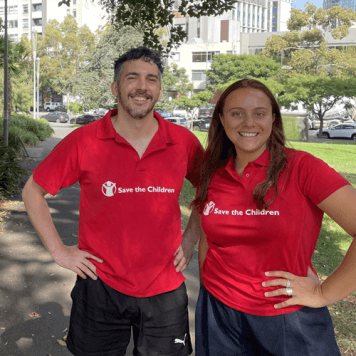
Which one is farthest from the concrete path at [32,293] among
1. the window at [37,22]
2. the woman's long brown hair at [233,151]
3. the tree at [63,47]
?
the window at [37,22]

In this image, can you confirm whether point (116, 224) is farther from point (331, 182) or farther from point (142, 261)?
point (331, 182)

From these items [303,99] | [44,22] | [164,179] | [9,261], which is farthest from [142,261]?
[44,22]

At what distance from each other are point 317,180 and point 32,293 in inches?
151

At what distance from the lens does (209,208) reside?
2.39 meters

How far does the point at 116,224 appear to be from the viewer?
2.61 metres

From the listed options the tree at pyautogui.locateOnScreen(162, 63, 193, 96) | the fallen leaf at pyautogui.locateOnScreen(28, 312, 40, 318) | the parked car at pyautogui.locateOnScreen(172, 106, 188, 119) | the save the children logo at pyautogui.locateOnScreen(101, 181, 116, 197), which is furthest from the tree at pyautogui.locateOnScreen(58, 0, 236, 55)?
the tree at pyautogui.locateOnScreen(162, 63, 193, 96)

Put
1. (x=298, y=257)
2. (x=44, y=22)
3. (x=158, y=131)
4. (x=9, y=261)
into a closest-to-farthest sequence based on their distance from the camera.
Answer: (x=298, y=257) < (x=158, y=131) < (x=9, y=261) < (x=44, y=22)

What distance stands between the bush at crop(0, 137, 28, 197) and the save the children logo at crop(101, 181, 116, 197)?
284 inches

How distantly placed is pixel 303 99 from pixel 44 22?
72333 mm

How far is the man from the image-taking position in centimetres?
261

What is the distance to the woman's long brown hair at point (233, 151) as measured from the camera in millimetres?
2213

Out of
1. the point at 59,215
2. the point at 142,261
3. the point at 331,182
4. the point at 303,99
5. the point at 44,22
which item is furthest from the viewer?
the point at 44,22

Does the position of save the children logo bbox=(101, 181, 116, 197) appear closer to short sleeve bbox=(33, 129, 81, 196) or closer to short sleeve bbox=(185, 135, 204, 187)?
short sleeve bbox=(33, 129, 81, 196)

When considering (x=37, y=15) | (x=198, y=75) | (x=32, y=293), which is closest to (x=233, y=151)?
(x=32, y=293)
